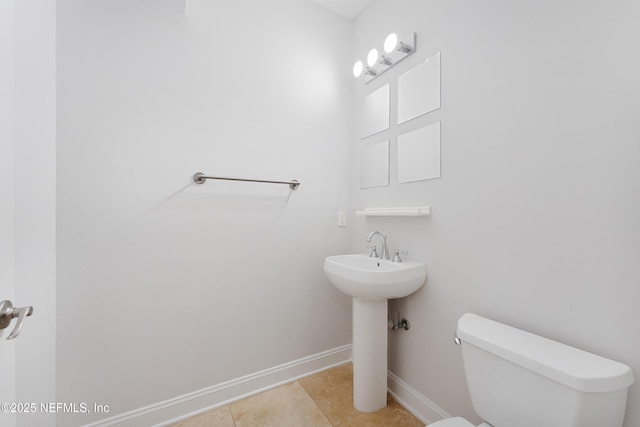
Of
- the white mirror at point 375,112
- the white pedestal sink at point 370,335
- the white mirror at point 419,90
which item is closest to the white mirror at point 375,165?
the white mirror at point 375,112

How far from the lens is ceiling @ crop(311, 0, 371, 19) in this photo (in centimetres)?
181

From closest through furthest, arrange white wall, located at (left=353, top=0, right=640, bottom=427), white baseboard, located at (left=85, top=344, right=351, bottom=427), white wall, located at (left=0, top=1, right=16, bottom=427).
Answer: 1. white wall, located at (left=0, top=1, right=16, bottom=427)
2. white wall, located at (left=353, top=0, right=640, bottom=427)
3. white baseboard, located at (left=85, top=344, right=351, bottom=427)

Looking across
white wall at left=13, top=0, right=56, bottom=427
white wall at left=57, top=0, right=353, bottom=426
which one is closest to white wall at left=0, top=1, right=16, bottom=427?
white wall at left=13, top=0, right=56, bottom=427

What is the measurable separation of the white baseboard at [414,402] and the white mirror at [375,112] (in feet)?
5.04

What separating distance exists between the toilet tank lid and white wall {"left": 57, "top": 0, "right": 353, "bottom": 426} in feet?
3.53

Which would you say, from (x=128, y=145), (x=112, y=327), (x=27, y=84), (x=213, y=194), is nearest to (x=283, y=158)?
(x=213, y=194)

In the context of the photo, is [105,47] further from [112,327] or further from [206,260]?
[112,327]

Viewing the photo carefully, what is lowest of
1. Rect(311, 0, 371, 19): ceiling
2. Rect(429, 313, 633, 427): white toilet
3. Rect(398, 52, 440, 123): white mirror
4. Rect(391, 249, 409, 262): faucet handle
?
Rect(429, 313, 633, 427): white toilet

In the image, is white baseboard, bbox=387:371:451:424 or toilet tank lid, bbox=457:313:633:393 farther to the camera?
white baseboard, bbox=387:371:451:424

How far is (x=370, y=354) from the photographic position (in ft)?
4.75

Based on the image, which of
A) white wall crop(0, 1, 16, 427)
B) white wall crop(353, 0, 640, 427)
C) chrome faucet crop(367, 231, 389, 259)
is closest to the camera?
white wall crop(0, 1, 16, 427)

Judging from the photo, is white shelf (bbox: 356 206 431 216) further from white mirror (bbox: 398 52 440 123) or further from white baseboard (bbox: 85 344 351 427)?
white baseboard (bbox: 85 344 351 427)

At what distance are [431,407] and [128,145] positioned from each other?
2.01 meters

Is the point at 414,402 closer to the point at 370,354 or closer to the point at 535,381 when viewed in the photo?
the point at 370,354
